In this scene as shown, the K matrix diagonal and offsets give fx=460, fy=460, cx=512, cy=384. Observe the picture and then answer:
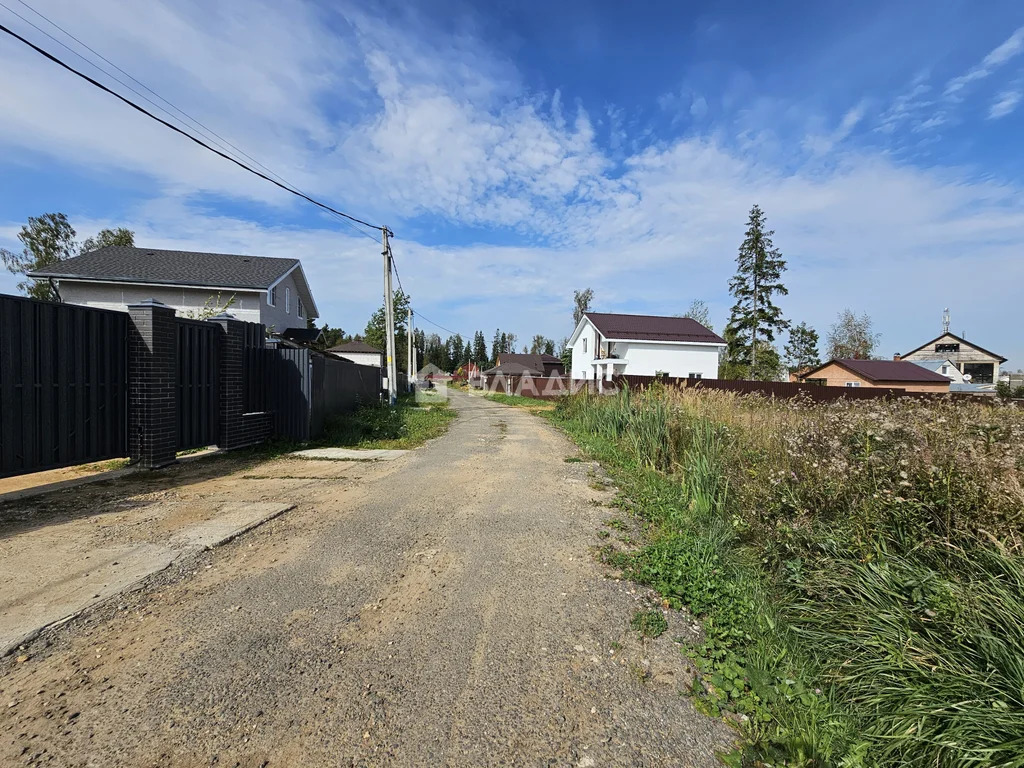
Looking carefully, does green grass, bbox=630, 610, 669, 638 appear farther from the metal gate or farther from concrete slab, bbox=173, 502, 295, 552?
the metal gate

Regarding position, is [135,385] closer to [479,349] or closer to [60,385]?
[60,385]

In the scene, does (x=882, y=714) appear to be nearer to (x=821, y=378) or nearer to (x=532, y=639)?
(x=532, y=639)

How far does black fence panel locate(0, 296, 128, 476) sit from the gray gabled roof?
1437cm

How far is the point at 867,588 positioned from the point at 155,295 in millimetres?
23504

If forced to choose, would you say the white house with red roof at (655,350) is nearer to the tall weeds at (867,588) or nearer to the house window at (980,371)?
the tall weeds at (867,588)

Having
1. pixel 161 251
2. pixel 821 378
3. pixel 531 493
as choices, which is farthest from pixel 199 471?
pixel 821 378

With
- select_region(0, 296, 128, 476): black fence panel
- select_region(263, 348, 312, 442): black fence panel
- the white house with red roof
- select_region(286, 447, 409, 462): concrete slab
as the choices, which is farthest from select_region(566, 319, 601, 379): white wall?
select_region(0, 296, 128, 476): black fence panel

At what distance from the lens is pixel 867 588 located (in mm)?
2521

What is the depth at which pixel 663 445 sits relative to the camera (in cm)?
706

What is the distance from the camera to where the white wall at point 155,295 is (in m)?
18.1

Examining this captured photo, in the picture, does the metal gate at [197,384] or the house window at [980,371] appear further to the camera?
the house window at [980,371]

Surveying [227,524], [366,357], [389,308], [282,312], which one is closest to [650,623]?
[227,524]

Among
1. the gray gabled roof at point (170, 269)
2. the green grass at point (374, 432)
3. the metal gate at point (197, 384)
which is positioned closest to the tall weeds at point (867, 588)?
the green grass at point (374, 432)

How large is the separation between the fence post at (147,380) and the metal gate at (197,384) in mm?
439
